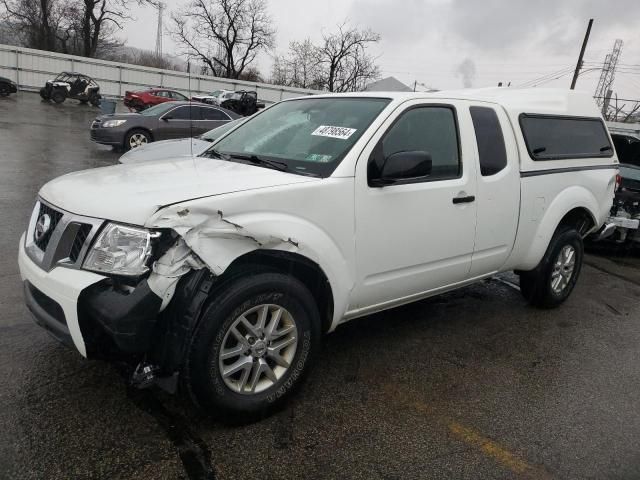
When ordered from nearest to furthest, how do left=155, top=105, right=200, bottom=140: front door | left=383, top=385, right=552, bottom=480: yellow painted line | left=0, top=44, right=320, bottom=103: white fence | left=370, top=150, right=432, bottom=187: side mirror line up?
left=383, top=385, right=552, bottom=480: yellow painted line < left=370, top=150, right=432, bottom=187: side mirror < left=155, top=105, right=200, bottom=140: front door < left=0, top=44, right=320, bottom=103: white fence

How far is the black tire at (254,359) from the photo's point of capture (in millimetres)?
2449

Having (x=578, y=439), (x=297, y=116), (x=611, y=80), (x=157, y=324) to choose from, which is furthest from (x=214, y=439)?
(x=611, y=80)

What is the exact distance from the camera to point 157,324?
95.4 inches

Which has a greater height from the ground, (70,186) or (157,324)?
(70,186)

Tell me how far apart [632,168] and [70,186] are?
7.70 metres

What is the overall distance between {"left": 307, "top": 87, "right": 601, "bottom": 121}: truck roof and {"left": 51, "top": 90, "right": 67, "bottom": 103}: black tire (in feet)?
86.7

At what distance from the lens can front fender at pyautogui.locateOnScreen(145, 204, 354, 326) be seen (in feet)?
7.70

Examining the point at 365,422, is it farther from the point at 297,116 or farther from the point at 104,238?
the point at 297,116

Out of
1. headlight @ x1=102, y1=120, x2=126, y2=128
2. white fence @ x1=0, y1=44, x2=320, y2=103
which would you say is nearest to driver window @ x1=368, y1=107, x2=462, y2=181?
headlight @ x1=102, y1=120, x2=126, y2=128

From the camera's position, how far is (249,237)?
8.30 feet

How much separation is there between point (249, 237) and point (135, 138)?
11760 millimetres

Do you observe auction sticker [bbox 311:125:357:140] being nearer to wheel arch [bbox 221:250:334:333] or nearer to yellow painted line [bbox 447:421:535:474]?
wheel arch [bbox 221:250:334:333]

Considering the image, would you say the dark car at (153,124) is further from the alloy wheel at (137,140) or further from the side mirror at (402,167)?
the side mirror at (402,167)

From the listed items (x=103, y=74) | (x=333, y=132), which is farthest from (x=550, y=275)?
(x=103, y=74)
